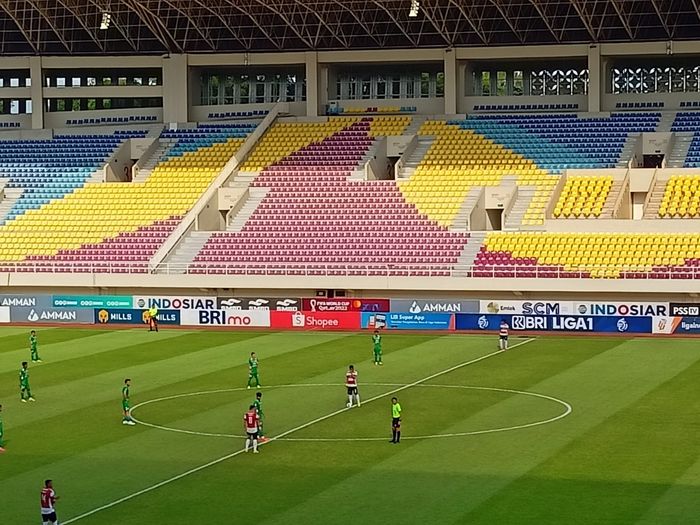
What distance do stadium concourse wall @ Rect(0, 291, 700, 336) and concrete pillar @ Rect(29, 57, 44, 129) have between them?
20.6 m

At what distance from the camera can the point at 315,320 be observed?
55.3 metres

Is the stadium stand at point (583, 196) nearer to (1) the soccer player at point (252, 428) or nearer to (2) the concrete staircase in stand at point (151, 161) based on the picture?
(2) the concrete staircase in stand at point (151, 161)

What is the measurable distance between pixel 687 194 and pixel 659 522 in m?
39.7

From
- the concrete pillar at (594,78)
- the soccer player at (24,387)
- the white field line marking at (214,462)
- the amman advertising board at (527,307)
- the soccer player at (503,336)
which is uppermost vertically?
the concrete pillar at (594,78)

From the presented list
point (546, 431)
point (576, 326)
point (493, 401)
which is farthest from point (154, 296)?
point (546, 431)

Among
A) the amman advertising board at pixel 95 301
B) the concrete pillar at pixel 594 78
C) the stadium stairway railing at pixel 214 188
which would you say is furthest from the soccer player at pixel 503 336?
the concrete pillar at pixel 594 78

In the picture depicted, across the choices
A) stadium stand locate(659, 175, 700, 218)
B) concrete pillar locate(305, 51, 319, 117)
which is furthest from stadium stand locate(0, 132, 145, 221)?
stadium stand locate(659, 175, 700, 218)

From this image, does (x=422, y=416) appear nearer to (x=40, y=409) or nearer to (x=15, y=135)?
(x=40, y=409)

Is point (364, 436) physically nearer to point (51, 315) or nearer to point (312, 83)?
point (51, 315)

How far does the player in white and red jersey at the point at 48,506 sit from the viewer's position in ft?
72.3

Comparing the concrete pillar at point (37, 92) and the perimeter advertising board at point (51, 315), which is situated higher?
the concrete pillar at point (37, 92)

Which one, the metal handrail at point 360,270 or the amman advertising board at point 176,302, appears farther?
the amman advertising board at point 176,302

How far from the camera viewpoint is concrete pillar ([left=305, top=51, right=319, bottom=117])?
73.1m

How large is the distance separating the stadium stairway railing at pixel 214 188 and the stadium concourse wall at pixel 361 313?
281 cm
